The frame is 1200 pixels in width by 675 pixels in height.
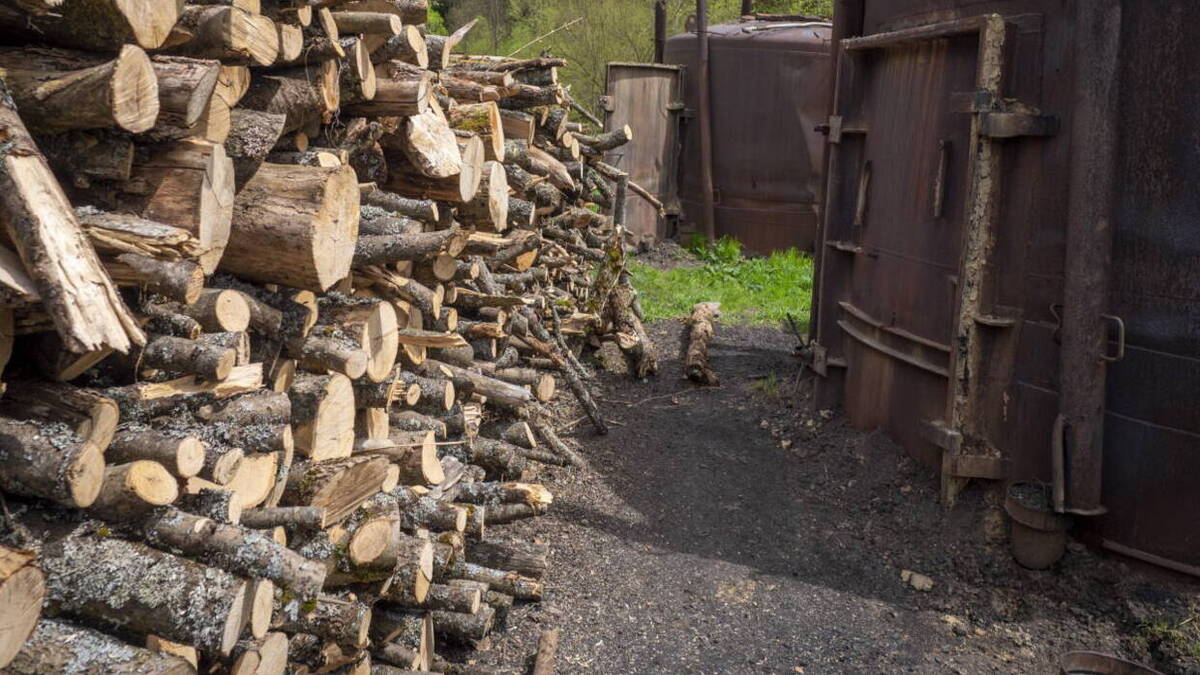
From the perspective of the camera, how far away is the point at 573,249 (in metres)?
8.98

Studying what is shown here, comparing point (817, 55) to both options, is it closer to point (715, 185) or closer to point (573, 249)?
point (715, 185)

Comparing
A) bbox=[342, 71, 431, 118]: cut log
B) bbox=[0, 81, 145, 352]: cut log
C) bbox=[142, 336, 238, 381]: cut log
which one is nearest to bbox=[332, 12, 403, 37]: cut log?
bbox=[342, 71, 431, 118]: cut log

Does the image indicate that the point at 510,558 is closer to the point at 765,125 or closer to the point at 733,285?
the point at 733,285

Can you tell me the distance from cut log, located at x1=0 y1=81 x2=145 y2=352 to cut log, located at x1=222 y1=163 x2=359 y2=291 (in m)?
0.89

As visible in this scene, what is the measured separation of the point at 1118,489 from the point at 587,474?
3.02m

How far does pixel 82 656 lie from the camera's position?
8.47 feet

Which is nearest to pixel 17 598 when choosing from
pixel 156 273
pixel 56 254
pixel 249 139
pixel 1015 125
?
pixel 56 254

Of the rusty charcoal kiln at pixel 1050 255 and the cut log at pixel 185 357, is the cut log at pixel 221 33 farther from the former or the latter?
the rusty charcoal kiln at pixel 1050 255

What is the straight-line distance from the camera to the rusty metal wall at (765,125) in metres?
13.8

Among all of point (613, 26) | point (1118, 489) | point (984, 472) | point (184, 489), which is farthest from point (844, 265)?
point (613, 26)

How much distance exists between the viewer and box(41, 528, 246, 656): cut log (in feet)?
8.96

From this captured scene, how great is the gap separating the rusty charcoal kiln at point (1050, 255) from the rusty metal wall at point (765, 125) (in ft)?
24.1

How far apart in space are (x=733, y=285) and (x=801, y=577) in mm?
7922

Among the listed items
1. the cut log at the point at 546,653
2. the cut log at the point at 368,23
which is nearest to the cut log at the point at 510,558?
the cut log at the point at 546,653
